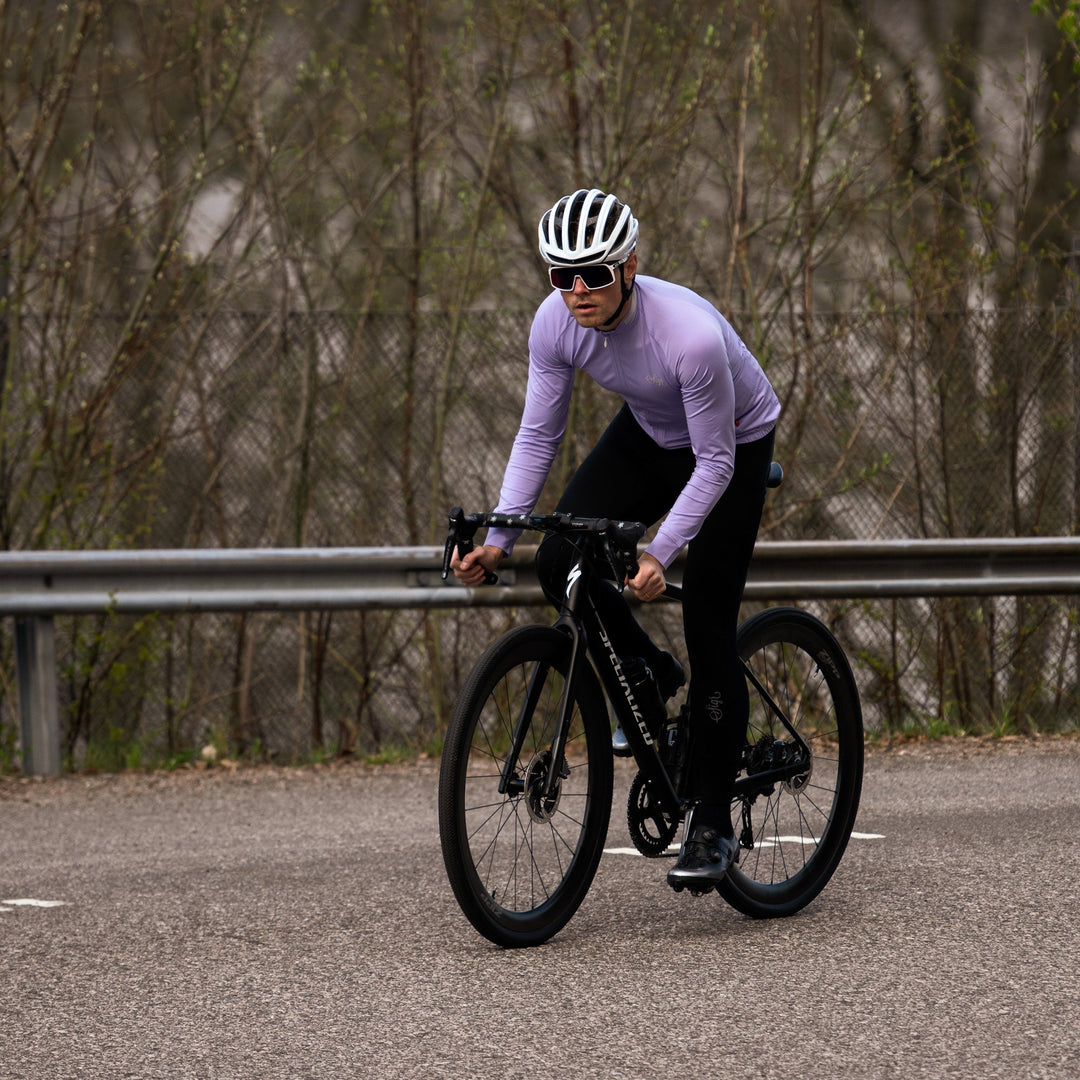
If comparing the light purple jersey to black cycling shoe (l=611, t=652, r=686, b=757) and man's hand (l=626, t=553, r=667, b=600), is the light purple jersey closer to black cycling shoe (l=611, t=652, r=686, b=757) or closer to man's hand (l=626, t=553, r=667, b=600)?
man's hand (l=626, t=553, r=667, b=600)

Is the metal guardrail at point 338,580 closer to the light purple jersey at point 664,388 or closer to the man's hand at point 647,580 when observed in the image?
the light purple jersey at point 664,388

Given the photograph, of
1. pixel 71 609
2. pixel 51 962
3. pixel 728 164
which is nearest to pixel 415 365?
pixel 728 164

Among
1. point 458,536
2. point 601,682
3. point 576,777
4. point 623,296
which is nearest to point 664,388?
point 623,296

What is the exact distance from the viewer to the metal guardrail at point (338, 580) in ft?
25.3

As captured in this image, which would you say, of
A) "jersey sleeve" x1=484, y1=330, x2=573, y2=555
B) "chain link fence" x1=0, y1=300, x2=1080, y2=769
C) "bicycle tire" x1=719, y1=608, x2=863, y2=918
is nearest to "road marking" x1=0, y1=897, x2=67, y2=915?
"jersey sleeve" x1=484, y1=330, x2=573, y2=555

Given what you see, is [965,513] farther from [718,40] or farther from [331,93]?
[331,93]

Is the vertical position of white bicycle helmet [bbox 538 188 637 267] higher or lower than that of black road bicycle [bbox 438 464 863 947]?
higher

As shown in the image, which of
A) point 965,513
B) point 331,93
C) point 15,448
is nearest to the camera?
point 15,448

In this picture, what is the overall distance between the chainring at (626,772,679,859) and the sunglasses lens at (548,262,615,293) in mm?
1409

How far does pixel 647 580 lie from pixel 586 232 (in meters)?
0.95

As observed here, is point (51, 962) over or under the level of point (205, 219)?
under

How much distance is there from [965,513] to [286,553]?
426 centimetres

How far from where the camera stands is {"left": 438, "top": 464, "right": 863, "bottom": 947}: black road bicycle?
14.3 feet

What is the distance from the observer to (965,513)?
32.1 ft
